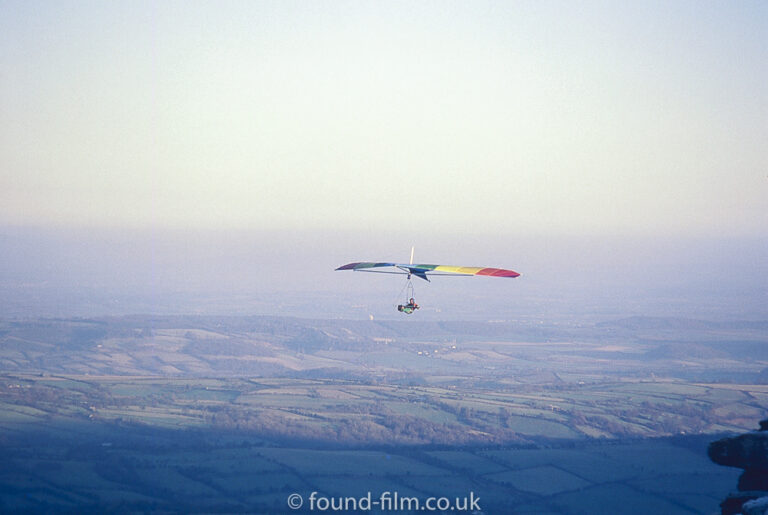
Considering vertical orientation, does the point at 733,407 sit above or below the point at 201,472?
above

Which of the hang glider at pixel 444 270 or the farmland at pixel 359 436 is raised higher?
the hang glider at pixel 444 270

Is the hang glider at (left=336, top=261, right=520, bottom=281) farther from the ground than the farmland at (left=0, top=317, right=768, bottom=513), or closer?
farther from the ground

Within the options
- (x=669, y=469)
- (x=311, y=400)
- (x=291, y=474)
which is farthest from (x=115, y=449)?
(x=669, y=469)

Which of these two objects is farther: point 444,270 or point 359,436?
point 359,436

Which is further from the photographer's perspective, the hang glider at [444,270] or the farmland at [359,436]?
the farmland at [359,436]

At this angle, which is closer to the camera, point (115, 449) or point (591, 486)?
point (591, 486)

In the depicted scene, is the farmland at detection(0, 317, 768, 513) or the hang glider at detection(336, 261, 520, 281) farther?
the farmland at detection(0, 317, 768, 513)

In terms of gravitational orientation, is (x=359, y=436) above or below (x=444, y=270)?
below

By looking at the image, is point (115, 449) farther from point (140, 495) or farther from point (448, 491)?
point (448, 491)

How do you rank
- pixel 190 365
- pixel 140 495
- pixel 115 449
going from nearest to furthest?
pixel 140 495
pixel 115 449
pixel 190 365

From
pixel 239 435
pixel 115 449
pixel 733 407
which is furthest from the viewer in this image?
pixel 733 407
